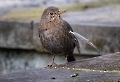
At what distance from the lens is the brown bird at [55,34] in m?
5.41

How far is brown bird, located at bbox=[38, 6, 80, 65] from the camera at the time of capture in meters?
5.41

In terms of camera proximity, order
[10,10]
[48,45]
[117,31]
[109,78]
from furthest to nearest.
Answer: [10,10]
[117,31]
[48,45]
[109,78]

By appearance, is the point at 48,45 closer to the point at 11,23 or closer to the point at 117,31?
the point at 117,31

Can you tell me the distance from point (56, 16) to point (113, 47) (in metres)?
2.16

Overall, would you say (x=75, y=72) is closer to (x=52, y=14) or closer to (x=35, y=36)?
(x=52, y=14)

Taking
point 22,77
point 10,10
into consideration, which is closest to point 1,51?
point 10,10

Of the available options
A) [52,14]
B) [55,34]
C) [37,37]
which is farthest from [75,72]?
[37,37]

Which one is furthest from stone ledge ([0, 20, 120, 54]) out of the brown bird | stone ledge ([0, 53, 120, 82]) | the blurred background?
stone ledge ([0, 53, 120, 82])

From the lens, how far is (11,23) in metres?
8.18

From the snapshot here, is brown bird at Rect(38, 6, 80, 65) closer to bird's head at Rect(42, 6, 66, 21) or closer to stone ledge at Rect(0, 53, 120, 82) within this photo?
bird's head at Rect(42, 6, 66, 21)

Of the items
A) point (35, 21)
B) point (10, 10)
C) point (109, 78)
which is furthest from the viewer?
point (10, 10)

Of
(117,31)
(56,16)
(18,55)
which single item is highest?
(56,16)

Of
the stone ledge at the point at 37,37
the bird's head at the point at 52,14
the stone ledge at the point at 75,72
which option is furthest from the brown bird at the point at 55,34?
the stone ledge at the point at 37,37

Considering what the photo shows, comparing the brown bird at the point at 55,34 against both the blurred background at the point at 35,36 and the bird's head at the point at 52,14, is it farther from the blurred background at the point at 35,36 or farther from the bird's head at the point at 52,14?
the blurred background at the point at 35,36
